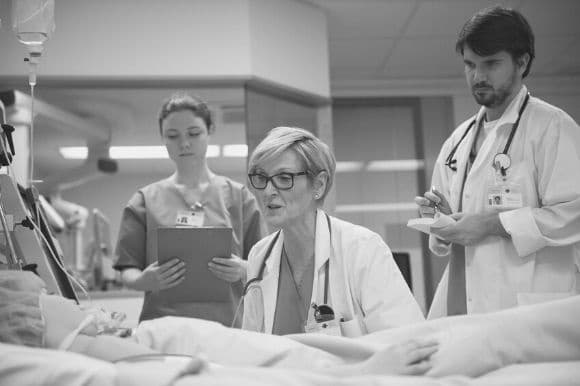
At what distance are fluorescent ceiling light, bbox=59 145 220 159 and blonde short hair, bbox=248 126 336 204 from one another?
2168 mm

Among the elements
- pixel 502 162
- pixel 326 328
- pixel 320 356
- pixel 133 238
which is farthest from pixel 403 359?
pixel 133 238

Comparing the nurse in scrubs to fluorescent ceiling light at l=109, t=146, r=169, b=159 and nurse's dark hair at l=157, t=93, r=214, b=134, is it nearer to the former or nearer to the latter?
nurse's dark hair at l=157, t=93, r=214, b=134

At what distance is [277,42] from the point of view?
14.1ft

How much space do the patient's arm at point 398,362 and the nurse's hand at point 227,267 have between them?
113cm

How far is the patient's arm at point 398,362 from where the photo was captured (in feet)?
3.60

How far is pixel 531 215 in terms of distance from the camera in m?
1.98

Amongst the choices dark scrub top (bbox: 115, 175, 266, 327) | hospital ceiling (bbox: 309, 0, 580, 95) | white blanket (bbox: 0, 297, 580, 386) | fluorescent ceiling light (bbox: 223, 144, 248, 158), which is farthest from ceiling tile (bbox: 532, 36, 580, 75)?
white blanket (bbox: 0, 297, 580, 386)

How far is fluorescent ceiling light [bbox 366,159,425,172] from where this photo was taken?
19.3 feet

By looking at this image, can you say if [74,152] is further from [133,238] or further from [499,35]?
[499,35]

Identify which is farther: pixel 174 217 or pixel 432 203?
pixel 174 217

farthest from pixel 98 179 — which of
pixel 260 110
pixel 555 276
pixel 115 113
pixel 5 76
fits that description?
pixel 555 276

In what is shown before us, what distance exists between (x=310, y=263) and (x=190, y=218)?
2.41 ft

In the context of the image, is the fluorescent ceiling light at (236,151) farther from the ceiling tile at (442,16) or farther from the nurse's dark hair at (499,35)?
the nurse's dark hair at (499,35)

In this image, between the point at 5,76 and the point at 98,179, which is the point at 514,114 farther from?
the point at 5,76
